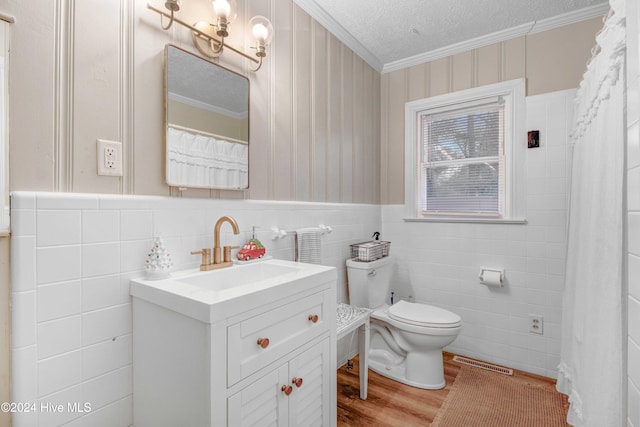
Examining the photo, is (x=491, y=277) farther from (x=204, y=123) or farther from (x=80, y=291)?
(x=80, y=291)

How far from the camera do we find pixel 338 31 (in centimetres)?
224

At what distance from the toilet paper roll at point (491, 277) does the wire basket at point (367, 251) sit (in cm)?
76

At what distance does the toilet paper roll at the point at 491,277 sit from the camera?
2277mm

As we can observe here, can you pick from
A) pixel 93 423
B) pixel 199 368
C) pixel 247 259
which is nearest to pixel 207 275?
pixel 247 259

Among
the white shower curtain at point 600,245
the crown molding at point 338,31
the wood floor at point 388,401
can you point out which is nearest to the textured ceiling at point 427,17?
the crown molding at point 338,31

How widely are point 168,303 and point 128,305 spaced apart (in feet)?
0.90

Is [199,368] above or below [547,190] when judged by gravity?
below

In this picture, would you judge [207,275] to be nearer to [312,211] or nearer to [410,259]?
[312,211]

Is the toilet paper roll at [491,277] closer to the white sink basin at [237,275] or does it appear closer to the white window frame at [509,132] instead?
the white window frame at [509,132]

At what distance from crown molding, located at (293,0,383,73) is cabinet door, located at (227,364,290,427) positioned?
207 cm

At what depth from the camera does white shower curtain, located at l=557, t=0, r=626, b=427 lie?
107 cm

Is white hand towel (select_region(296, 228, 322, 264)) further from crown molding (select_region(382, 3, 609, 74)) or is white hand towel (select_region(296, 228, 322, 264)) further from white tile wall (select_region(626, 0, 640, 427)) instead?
crown molding (select_region(382, 3, 609, 74))

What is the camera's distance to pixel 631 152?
742 millimetres

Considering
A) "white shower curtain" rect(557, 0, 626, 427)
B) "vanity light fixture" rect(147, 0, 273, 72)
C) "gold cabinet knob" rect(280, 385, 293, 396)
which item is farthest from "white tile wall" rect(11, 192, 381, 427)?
"white shower curtain" rect(557, 0, 626, 427)
